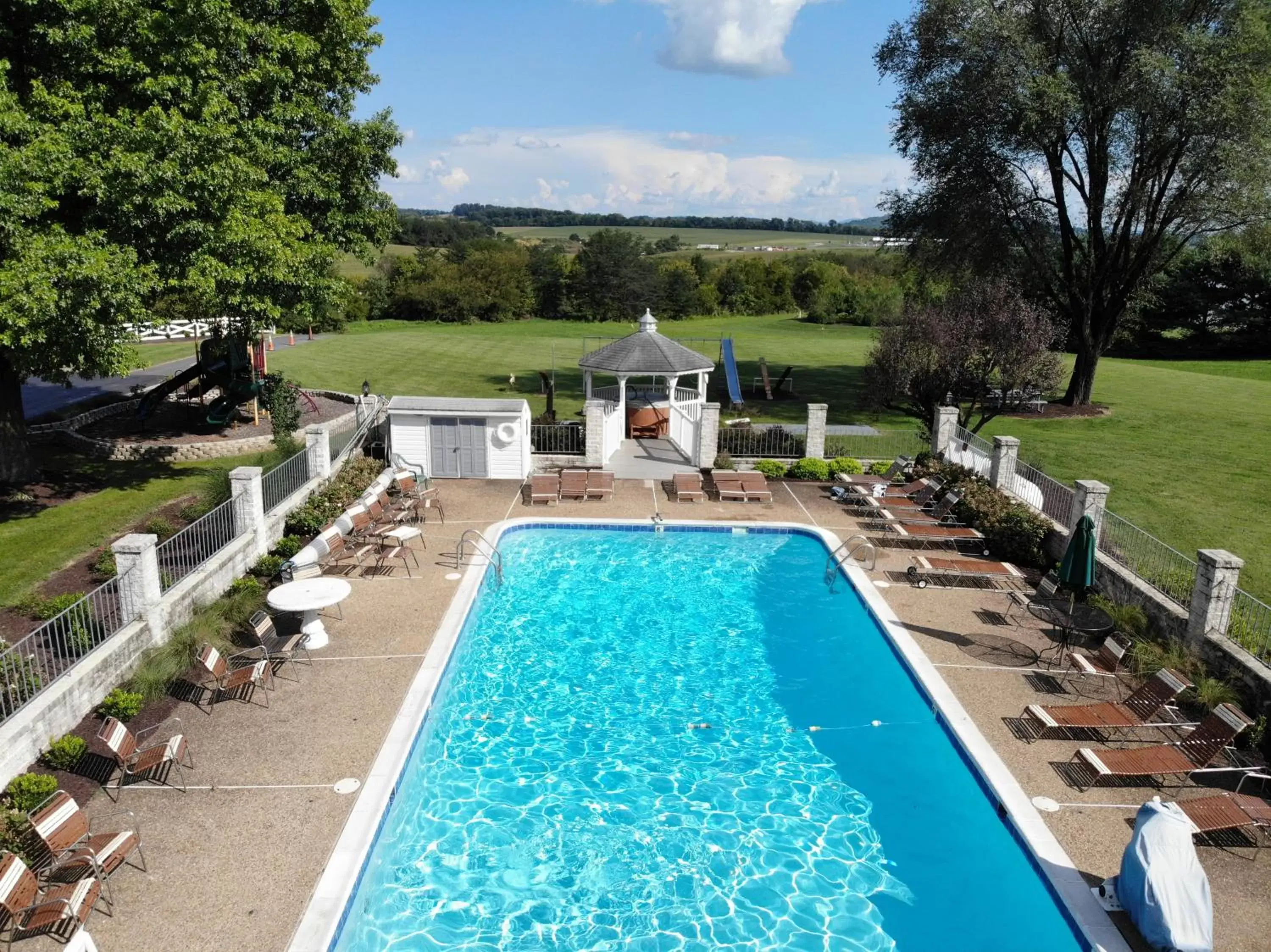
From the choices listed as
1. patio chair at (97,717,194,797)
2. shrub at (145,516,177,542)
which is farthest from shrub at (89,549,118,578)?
patio chair at (97,717,194,797)

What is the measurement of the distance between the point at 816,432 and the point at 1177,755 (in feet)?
47.4

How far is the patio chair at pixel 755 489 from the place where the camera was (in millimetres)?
21500

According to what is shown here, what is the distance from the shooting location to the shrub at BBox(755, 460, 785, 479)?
23.6 m

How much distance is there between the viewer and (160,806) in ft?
30.7

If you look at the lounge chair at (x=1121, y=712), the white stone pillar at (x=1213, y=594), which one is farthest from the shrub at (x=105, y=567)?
the white stone pillar at (x=1213, y=594)

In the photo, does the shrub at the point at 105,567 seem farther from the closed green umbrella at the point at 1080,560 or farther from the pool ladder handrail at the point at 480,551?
the closed green umbrella at the point at 1080,560

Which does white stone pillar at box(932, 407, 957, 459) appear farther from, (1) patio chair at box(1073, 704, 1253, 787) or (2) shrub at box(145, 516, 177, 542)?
(2) shrub at box(145, 516, 177, 542)

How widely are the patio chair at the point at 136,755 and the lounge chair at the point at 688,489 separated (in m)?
13.3

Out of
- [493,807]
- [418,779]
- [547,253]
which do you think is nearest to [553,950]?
[493,807]

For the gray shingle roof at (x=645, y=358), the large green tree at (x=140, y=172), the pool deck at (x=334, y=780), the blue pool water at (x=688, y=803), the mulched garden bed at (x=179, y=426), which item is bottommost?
the blue pool water at (x=688, y=803)

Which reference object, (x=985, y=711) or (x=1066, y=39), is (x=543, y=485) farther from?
(x=1066, y=39)

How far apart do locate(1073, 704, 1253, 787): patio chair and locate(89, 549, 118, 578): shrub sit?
49.8 feet

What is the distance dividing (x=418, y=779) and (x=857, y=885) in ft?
17.5

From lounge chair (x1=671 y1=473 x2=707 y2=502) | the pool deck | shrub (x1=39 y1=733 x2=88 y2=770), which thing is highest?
lounge chair (x1=671 y1=473 x2=707 y2=502)
